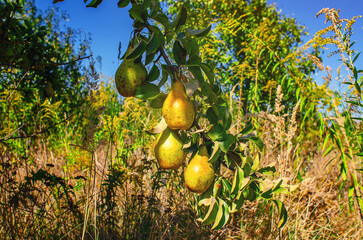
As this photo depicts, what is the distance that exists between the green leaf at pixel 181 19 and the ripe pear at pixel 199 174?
0.38 metres

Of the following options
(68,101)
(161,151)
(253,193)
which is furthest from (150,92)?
(68,101)

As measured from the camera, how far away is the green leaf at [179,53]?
74 cm

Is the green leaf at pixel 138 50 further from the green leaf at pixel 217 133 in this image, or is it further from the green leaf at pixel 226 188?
the green leaf at pixel 226 188

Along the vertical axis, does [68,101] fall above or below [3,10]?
above

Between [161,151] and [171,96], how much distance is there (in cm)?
16

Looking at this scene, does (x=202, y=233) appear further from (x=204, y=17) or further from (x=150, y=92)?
(x=204, y=17)

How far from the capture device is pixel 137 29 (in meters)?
0.77

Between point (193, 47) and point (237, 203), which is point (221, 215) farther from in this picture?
point (193, 47)

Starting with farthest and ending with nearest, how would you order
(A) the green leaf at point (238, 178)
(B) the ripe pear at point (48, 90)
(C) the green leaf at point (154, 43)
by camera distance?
(B) the ripe pear at point (48, 90) < (A) the green leaf at point (238, 178) < (C) the green leaf at point (154, 43)

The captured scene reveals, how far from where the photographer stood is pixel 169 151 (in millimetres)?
769

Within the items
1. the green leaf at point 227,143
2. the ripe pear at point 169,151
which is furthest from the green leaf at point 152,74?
the green leaf at point 227,143

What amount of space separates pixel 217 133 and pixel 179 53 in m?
0.26

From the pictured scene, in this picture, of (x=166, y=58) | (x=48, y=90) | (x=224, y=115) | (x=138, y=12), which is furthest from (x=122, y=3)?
(x=48, y=90)

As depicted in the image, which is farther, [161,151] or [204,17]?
[204,17]
